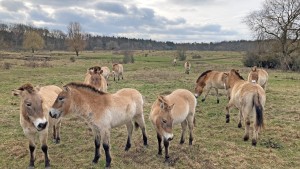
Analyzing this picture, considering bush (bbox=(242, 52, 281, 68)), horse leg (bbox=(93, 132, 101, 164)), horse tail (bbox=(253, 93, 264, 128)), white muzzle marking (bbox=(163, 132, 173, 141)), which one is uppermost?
bush (bbox=(242, 52, 281, 68))

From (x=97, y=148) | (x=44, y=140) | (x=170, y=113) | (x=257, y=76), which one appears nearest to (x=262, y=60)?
(x=257, y=76)

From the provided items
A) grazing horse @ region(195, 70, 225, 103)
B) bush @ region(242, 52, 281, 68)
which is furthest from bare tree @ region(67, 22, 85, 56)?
grazing horse @ region(195, 70, 225, 103)

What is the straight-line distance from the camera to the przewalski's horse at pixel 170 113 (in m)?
6.02

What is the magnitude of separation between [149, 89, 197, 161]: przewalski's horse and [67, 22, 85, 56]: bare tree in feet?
183

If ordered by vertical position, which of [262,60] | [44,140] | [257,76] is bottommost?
[44,140]

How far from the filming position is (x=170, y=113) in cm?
614

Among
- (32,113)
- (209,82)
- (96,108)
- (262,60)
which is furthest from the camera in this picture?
(262,60)

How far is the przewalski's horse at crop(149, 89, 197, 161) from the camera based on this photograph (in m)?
6.02

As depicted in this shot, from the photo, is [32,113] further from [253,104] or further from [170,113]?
[253,104]

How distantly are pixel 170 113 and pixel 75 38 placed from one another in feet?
191

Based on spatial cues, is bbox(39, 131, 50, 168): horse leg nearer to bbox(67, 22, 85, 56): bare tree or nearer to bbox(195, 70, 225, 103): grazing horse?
bbox(195, 70, 225, 103): grazing horse

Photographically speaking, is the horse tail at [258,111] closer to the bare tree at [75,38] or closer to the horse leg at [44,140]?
the horse leg at [44,140]

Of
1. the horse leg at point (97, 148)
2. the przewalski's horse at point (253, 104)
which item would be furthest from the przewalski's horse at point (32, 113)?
the przewalski's horse at point (253, 104)

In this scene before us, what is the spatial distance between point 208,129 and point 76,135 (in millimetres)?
4418
